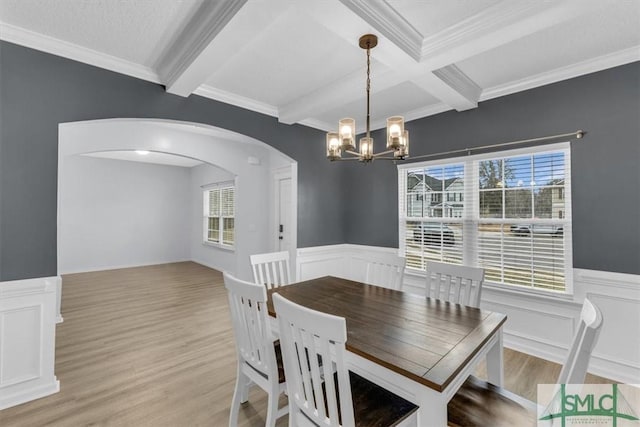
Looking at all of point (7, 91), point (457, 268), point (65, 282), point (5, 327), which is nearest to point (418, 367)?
point (457, 268)

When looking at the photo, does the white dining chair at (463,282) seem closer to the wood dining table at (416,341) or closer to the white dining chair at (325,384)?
the wood dining table at (416,341)

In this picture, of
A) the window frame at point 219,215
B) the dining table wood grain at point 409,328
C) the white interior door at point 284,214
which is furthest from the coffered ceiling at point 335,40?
the window frame at point 219,215

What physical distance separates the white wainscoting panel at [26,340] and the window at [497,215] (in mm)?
3767

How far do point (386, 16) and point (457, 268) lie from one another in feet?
6.42

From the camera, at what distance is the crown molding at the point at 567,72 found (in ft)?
7.82

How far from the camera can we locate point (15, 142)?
7.04 feet

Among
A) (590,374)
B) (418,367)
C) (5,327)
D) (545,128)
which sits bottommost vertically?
(590,374)

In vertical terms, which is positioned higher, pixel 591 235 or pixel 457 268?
pixel 591 235

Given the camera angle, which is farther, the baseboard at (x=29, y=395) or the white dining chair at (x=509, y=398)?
the baseboard at (x=29, y=395)

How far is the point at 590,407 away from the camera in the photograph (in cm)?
180

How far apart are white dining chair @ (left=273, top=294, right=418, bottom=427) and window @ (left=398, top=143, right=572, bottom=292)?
237 centimetres

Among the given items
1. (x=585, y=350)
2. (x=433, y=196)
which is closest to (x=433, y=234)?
(x=433, y=196)

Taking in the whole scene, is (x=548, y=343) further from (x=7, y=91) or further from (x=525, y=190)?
(x=7, y=91)

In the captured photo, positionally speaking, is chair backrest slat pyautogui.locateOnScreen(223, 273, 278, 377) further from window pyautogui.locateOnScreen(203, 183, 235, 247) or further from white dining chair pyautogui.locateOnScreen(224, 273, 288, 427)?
window pyautogui.locateOnScreen(203, 183, 235, 247)
